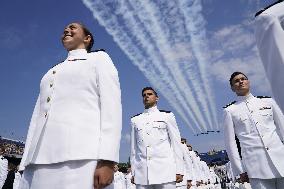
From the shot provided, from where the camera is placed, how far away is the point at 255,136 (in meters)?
5.35

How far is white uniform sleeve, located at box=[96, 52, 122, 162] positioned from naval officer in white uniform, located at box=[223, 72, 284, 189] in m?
2.98

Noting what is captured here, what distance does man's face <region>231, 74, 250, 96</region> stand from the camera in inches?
227

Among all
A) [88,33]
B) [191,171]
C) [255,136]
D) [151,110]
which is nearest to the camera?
[88,33]

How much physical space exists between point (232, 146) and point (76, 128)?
10.9 feet

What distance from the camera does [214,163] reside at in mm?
51656

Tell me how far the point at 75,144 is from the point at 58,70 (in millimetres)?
851

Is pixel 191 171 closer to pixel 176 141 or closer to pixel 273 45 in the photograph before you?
pixel 176 141

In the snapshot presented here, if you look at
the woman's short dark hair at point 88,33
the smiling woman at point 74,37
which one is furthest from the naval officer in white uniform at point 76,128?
the woman's short dark hair at point 88,33

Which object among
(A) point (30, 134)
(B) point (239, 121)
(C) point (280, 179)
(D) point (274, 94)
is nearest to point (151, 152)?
(B) point (239, 121)

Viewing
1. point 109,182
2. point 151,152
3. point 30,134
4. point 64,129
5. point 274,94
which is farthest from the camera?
point 151,152

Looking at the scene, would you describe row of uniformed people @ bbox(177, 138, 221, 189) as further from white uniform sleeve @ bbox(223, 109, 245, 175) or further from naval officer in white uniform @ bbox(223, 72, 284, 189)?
naval officer in white uniform @ bbox(223, 72, 284, 189)

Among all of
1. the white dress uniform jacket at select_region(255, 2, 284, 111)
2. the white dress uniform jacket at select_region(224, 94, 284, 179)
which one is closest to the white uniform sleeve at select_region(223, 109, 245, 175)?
the white dress uniform jacket at select_region(224, 94, 284, 179)

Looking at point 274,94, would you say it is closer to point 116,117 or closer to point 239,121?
point 116,117

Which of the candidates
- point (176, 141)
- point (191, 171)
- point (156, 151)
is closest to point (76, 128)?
point (156, 151)
